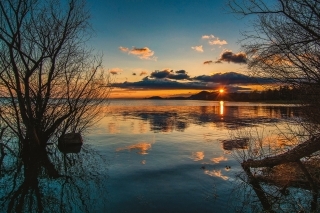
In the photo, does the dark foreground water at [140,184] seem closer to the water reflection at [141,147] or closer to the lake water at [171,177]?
the lake water at [171,177]

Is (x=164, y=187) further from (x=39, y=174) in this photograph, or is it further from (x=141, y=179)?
(x=39, y=174)

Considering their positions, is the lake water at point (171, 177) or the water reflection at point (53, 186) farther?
the water reflection at point (53, 186)

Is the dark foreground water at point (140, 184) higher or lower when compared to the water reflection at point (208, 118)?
lower

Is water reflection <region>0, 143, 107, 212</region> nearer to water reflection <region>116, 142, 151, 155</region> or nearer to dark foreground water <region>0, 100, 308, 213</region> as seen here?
dark foreground water <region>0, 100, 308, 213</region>

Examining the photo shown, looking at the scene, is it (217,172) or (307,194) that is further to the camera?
(217,172)

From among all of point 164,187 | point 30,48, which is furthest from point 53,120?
point 164,187

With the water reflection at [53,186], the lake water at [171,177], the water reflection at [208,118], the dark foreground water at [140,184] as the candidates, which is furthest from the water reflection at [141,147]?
the water reflection at [208,118]

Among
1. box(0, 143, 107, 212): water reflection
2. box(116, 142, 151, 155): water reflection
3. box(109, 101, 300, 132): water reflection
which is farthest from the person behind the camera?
box(109, 101, 300, 132): water reflection

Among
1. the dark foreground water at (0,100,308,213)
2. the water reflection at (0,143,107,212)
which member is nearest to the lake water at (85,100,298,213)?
the dark foreground water at (0,100,308,213)

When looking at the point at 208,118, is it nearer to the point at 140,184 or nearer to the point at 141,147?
the point at 141,147

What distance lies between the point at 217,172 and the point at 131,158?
5.80 m

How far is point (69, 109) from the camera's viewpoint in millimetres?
18828

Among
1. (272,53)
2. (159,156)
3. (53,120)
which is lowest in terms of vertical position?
(159,156)

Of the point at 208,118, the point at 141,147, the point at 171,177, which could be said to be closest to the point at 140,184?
the point at 171,177
